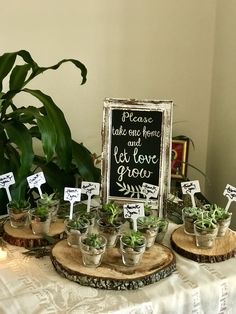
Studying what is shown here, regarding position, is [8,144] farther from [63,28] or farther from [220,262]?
[220,262]

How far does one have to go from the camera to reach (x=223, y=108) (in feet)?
6.68

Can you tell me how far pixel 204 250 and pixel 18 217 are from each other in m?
0.57

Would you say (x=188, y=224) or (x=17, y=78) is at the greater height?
(x=17, y=78)

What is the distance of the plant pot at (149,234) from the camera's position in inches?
52.3

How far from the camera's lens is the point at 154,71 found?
2064 millimetres

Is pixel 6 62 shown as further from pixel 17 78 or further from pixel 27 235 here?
pixel 27 235

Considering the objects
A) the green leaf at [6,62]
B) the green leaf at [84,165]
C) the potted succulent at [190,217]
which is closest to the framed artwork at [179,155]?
the green leaf at [84,165]

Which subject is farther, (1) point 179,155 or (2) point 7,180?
(1) point 179,155

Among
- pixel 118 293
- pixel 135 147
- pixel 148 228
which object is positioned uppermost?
pixel 135 147

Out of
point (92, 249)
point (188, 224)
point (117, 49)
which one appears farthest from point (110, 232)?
point (117, 49)

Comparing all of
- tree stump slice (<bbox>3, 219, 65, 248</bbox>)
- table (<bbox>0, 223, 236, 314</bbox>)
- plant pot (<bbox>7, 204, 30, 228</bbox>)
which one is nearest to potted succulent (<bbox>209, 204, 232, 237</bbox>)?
table (<bbox>0, 223, 236, 314</bbox>)

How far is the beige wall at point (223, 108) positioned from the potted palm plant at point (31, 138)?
2.07 ft

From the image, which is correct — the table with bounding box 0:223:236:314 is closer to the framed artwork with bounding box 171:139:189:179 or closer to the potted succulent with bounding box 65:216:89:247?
the potted succulent with bounding box 65:216:89:247

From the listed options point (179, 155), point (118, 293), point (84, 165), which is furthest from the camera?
point (179, 155)
